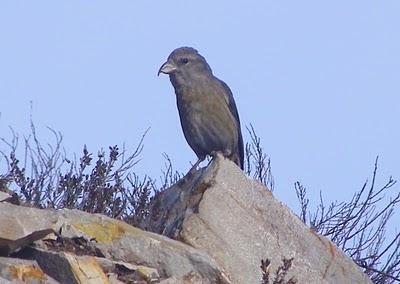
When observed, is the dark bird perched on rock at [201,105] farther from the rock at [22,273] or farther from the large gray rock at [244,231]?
the rock at [22,273]

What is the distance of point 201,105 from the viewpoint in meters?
12.9

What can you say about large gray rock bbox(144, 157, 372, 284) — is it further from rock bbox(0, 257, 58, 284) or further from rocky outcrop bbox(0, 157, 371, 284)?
rock bbox(0, 257, 58, 284)

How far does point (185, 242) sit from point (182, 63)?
4.35 meters

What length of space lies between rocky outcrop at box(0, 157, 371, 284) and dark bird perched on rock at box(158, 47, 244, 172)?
3062 millimetres

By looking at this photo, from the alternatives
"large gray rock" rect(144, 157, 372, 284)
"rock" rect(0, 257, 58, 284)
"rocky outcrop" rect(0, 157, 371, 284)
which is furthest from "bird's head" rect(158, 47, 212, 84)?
"rock" rect(0, 257, 58, 284)

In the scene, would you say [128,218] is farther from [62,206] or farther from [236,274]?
[236,274]

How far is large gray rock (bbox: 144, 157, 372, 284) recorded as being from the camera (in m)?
8.45

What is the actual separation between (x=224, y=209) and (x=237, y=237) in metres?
0.23

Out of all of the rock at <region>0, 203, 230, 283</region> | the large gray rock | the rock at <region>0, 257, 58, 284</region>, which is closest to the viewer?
the rock at <region>0, 257, 58, 284</region>

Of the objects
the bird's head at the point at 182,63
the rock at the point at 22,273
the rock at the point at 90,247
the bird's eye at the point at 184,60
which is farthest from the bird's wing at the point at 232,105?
the rock at the point at 22,273

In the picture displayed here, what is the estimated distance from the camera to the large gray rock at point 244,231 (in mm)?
8453

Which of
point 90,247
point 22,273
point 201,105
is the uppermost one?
point 201,105

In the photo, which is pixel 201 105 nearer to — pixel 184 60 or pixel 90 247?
pixel 184 60

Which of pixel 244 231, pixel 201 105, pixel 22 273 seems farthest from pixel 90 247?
pixel 201 105
